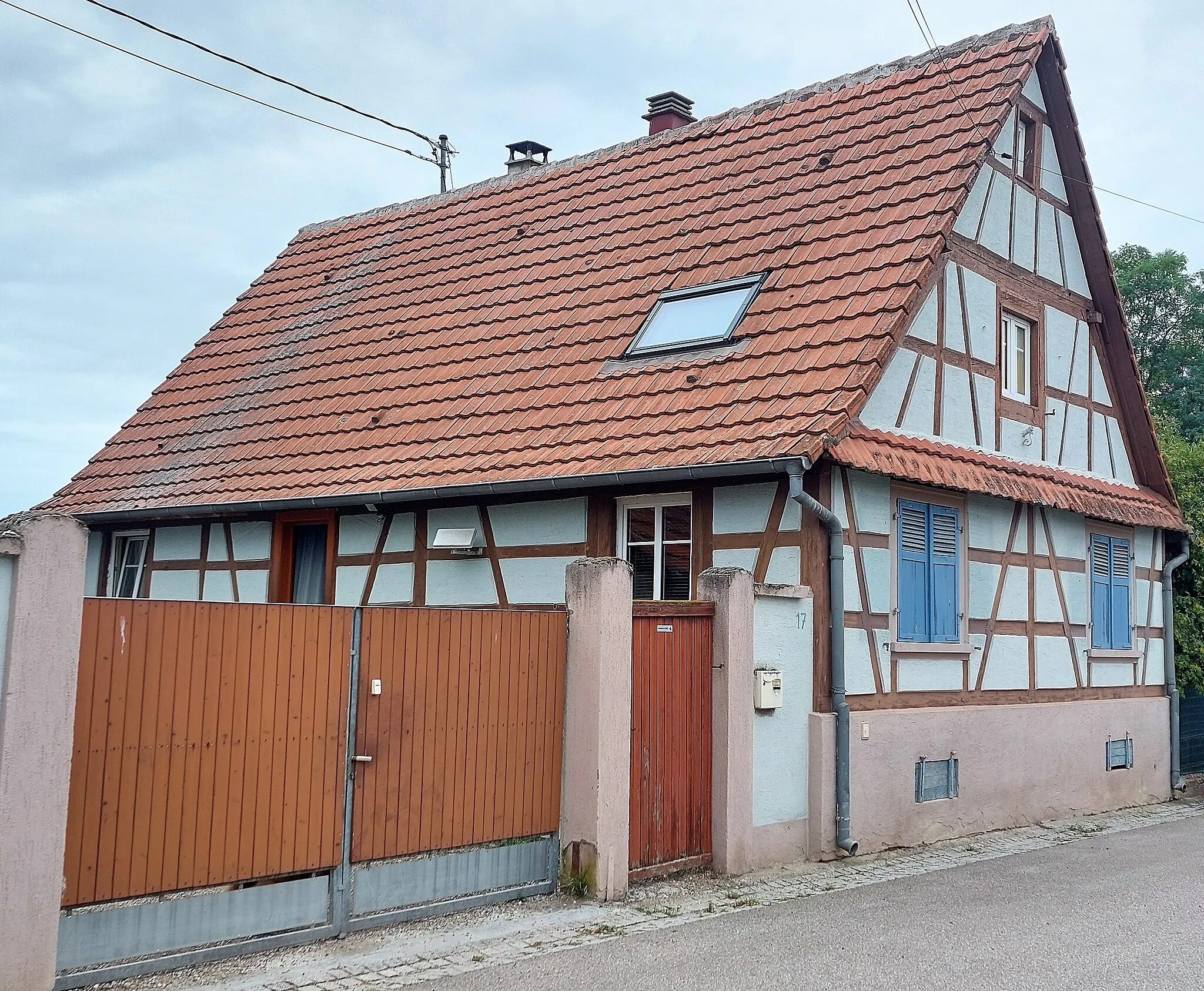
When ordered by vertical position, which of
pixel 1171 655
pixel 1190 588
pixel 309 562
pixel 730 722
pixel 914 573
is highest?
pixel 1190 588

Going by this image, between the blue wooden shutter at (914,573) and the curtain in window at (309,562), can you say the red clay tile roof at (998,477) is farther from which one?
the curtain in window at (309,562)

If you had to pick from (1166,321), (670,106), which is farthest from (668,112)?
A: (1166,321)

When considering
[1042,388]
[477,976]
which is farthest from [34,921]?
[1042,388]

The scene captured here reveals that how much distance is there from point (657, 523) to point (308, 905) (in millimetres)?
5257

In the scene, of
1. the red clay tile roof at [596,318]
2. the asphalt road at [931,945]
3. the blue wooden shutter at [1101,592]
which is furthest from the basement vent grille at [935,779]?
the blue wooden shutter at [1101,592]

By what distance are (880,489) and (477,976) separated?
6.06m

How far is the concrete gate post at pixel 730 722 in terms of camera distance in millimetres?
9359

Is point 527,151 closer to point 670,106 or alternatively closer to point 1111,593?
point 670,106

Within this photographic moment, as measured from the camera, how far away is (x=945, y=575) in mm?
12172

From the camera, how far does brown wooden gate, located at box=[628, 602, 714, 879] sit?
29.1ft

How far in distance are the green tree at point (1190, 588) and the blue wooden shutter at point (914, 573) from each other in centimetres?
634

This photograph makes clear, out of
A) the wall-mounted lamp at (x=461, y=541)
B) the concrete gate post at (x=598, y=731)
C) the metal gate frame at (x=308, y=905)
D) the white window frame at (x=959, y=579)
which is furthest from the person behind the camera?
the wall-mounted lamp at (x=461, y=541)

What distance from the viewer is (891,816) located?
10961mm

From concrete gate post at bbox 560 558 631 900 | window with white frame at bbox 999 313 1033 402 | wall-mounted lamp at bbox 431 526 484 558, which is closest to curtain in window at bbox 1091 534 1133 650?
window with white frame at bbox 999 313 1033 402
